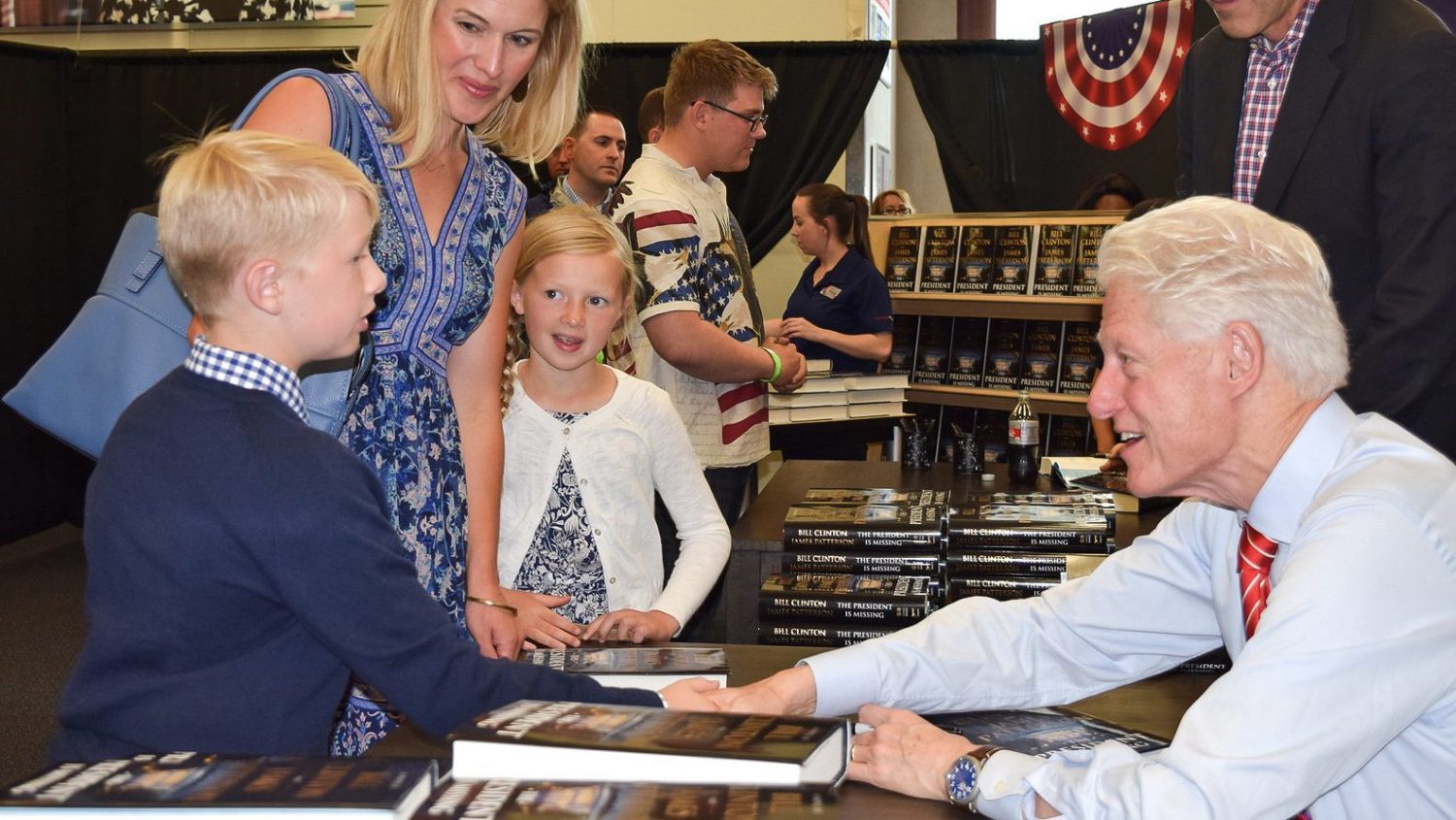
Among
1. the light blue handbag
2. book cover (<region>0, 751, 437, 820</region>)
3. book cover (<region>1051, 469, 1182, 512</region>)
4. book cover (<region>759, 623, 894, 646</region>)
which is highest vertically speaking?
the light blue handbag

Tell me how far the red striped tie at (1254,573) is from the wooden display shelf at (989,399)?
14.4 feet

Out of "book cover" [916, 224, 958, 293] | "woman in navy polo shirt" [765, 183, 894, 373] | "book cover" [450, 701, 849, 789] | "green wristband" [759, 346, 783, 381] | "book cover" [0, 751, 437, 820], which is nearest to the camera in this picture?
"book cover" [0, 751, 437, 820]

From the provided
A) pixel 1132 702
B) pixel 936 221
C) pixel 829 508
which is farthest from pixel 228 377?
pixel 936 221

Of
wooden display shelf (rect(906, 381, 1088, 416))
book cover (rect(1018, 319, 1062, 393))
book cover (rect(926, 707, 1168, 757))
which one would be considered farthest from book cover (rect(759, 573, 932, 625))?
book cover (rect(1018, 319, 1062, 393))

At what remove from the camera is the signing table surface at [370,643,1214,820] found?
4.32ft

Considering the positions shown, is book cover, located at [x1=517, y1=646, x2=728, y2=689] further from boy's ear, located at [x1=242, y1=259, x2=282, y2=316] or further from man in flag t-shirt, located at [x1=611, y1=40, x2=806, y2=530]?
man in flag t-shirt, located at [x1=611, y1=40, x2=806, y2=530]

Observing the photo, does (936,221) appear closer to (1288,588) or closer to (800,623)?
(800,623)

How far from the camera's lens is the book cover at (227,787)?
1.04 metres

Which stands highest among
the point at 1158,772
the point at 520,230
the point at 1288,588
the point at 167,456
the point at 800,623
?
the point at 520,230

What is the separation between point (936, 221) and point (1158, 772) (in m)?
5.49

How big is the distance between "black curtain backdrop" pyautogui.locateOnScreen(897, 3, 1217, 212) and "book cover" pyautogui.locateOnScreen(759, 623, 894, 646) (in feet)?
17.1

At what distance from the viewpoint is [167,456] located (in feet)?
4.18

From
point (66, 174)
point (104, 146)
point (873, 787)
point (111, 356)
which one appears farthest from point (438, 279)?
point (104, 146)

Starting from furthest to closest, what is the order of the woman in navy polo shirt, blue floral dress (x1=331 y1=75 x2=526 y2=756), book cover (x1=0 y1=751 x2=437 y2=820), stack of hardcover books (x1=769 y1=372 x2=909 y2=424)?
1. the woman in navy polo shirt
2. stack of hardcover books (x1=769 y1=372 x2=909 y2=424)
3. blue floral dress (x1=331 y1=75 x2=526 y2=756)
4. book cover (x1=0 y1=751 x2=437 y2=820)
